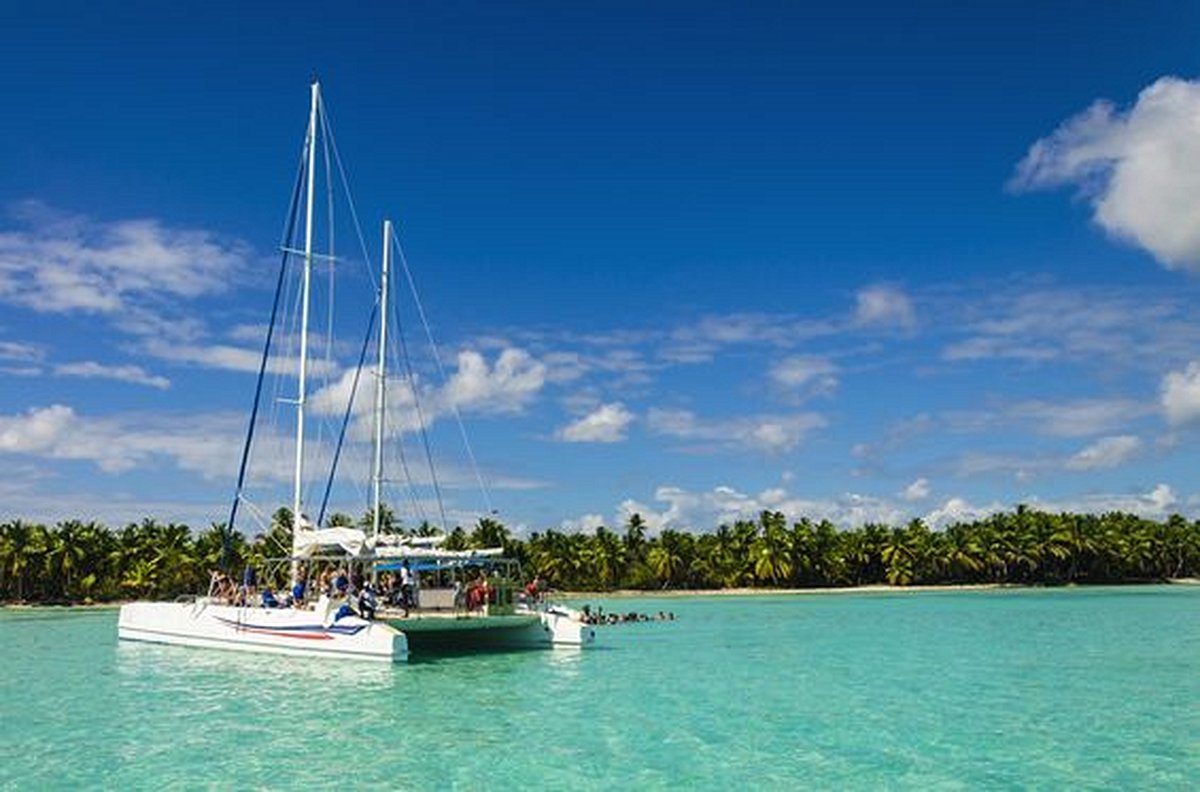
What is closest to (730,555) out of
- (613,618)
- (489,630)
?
(613,618)

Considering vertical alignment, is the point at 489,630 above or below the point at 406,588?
below

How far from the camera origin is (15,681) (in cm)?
2795

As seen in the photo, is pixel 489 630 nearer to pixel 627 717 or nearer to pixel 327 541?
pixel 327 541

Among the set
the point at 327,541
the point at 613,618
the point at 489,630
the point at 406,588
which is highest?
the point at 327,541

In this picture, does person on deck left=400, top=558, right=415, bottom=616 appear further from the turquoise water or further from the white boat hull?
the white boat hull

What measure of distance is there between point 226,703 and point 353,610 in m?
7.17

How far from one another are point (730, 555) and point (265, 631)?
69.5m

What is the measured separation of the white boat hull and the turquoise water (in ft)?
1.68

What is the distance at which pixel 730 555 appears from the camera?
317ft

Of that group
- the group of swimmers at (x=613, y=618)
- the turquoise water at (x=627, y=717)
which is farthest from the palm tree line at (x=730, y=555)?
the turquoise water at (x=627, y=717)

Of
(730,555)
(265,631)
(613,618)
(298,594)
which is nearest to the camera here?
(265,631)

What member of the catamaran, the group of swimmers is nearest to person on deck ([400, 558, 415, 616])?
the catamaran

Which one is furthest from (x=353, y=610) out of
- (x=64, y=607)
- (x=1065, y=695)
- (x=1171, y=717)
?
(x=64, y=607)

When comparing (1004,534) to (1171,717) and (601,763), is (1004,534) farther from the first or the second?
(601,763)
